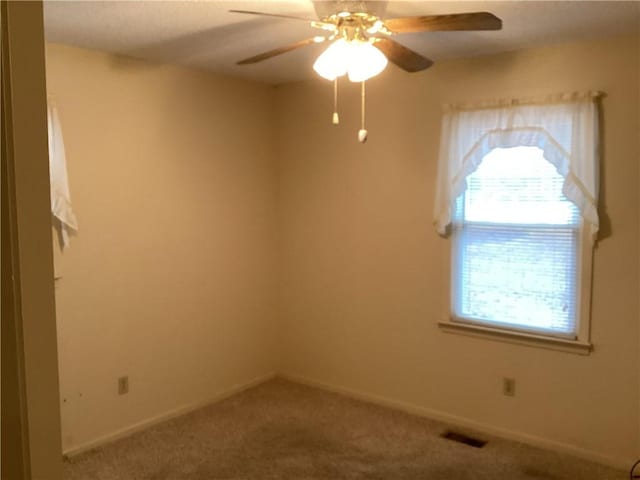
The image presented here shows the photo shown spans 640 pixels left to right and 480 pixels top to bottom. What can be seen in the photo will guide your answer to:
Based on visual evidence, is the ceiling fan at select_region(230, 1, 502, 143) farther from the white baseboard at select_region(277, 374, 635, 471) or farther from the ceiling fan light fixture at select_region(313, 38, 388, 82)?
the white baseboard at select_region(277, 374, 635, 471)

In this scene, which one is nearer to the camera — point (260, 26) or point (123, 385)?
point (260, 26)

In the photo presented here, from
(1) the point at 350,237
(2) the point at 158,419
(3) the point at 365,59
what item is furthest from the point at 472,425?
(3) the point at 365,59

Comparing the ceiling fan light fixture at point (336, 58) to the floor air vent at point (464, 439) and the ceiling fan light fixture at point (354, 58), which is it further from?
the floor air vent at point (464, 439)

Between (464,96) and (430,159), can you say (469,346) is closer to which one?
(430,159)

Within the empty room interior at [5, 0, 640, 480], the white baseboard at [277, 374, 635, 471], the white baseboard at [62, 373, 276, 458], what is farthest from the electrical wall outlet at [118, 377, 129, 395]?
the white baseboard at [277, 374, 635, 471]

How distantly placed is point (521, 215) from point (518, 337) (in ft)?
2.41

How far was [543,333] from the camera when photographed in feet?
11.1

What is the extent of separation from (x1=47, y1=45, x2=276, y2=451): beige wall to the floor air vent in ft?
5.22

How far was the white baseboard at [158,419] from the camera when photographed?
3391 mm

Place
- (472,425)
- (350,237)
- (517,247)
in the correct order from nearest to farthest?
(517,247)
(472,425)
(350,237)

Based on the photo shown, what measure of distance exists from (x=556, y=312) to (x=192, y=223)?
2373 mm

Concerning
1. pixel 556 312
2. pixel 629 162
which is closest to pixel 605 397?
pixel 556 312

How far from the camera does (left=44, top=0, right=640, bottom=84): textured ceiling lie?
8.41 feet

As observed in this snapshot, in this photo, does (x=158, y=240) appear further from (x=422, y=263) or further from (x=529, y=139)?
(x=529, y=139)
